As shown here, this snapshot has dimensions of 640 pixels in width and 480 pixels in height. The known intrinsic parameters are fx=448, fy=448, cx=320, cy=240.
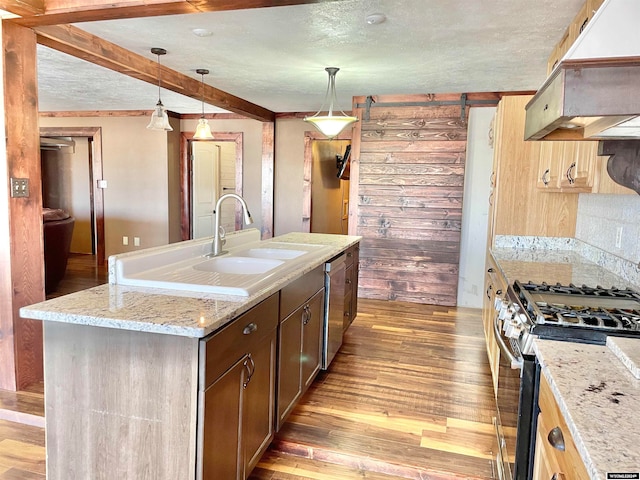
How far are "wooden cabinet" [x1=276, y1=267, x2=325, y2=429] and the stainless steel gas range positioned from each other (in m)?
0.96

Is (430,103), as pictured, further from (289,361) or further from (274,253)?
(289,361)

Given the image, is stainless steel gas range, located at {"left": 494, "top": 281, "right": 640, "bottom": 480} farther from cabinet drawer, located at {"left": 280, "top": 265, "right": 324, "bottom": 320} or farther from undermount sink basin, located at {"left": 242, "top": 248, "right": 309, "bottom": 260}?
undermount sink basin, located at {"left": 242, "top": 248, "right": 309, "bottom": 260}

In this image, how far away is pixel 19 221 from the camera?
263cm

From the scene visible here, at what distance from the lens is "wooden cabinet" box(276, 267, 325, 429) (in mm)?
2123

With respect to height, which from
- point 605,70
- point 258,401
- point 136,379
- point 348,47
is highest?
point 348,47

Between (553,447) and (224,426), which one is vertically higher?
(553,447)

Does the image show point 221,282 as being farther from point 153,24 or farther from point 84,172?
point 84,172

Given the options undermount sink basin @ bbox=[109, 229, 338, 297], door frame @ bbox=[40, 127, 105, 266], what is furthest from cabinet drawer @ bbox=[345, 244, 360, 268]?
door frame @ bbox=[40, 127, 105, 266]

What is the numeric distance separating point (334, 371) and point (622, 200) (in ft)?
6.61

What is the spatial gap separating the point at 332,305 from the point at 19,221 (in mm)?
1953

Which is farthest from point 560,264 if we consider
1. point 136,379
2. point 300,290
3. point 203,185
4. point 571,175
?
point 203,185

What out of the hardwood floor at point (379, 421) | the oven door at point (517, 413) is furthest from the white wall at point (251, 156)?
the oven door at point (517, 413)

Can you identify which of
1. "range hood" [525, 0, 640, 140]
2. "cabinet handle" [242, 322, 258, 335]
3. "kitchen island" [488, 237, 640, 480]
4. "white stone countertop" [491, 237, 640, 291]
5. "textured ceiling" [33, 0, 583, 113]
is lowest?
"cabinet handle" [242, 322, 258, 335]

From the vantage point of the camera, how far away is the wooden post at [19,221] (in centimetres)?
254
